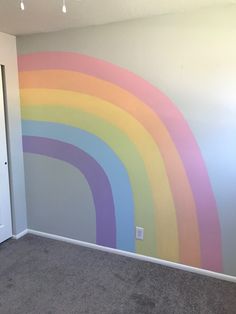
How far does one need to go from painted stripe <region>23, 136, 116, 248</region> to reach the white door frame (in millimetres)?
516

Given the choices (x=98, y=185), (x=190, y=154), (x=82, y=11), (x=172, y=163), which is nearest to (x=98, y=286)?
(x=98, y=185)

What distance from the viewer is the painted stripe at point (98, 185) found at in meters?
2.93

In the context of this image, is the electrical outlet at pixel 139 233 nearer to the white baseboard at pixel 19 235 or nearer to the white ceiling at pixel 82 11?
the white baseboard at pixel 19 235

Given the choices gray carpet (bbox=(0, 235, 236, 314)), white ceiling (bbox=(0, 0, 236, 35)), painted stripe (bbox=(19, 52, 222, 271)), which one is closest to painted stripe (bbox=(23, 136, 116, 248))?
gray carpet (bbox=(0, 235, 236, 314))

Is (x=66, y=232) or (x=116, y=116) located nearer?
(x=116, y=116)

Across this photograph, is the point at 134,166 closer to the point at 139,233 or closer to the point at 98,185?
the point at 98,185

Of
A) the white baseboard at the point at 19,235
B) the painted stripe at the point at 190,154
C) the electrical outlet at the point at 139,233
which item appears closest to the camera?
the painted stripe at the point at 190,154

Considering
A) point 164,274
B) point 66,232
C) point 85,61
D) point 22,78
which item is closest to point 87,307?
point 164,274

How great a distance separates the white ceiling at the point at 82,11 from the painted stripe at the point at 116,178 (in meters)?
1.04

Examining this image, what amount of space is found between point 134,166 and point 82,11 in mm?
1452

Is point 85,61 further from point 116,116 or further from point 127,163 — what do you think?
point 127,163

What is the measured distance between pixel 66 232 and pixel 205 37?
8.13 feet

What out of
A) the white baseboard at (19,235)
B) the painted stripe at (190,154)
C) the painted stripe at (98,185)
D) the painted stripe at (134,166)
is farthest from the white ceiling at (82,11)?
the white baseboard at (19,235)

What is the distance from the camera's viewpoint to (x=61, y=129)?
304 centimetres
